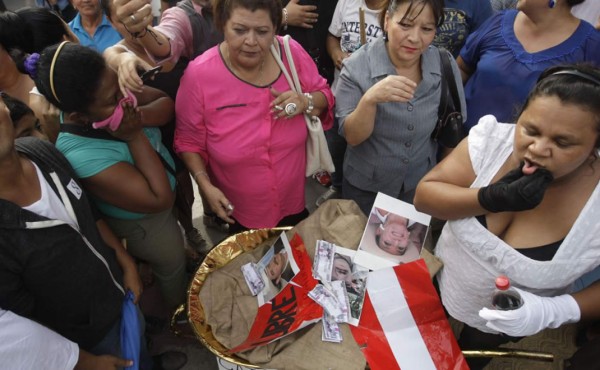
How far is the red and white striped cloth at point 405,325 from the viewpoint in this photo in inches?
57.2

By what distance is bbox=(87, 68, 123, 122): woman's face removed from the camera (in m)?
1.46

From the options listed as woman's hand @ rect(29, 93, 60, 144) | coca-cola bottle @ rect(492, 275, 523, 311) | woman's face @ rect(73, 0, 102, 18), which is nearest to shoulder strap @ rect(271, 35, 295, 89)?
woman's hand @ rect(29, 93, 60, 144)

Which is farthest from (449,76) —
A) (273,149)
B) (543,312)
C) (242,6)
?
(543,312)

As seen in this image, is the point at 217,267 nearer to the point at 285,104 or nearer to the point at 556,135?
the point at 285,104

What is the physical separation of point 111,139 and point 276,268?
34.4 inches

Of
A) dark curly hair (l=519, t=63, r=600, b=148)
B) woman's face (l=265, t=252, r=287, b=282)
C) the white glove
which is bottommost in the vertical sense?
woman's face (l=265, t=252, r=287, b=282)

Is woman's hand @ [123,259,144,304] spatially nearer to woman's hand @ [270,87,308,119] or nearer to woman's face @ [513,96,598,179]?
woman's hand @ [270,87,308,119]

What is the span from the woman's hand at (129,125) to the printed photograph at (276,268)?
0.77 meters

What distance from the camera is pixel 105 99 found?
147 centimetres

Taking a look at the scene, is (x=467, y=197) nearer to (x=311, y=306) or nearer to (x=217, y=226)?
(x=311, y=306)

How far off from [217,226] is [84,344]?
1673mm

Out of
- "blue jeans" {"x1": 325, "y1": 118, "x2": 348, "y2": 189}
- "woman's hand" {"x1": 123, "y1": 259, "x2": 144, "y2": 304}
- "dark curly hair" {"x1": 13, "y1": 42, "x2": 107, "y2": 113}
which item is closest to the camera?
"dark curly hair" {"x1": 13, "y1": 42, "x2": 107, "y2": 113}

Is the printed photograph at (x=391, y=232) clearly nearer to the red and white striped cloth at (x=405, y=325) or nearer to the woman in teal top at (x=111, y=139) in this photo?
the red and white striped cloth at (x=405, y=325)

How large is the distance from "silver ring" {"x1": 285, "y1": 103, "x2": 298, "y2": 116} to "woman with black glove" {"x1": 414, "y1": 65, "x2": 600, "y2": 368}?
69cm
